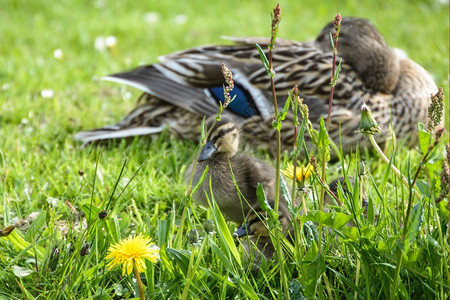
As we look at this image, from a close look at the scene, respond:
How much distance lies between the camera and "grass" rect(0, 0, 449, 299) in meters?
2.29

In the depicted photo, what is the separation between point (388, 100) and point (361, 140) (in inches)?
14.8

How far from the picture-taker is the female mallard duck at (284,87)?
4.53m

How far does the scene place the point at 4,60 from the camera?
629cm

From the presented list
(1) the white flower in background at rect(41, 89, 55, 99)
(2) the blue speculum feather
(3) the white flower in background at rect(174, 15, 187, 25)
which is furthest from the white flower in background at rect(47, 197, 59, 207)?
(3) the white flower in background at rect(174, 15, 187, 25)

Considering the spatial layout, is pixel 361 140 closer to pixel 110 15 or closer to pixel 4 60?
pixel 4 60

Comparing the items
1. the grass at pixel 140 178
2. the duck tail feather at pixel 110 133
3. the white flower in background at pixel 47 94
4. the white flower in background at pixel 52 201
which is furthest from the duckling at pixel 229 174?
the white flower in background at pixel 47 94

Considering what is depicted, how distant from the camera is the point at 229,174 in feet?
11.0

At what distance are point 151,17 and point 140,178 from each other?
4.71 metres

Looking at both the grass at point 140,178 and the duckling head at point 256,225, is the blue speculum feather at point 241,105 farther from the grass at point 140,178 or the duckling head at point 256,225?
the duckling head at point 256,225

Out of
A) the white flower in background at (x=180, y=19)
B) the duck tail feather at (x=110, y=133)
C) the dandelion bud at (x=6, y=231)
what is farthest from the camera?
the white flower in background at (x=180, y=19)

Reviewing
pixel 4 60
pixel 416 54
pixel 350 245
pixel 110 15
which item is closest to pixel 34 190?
pixel 350 245

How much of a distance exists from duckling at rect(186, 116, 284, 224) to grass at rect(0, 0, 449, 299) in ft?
0.38

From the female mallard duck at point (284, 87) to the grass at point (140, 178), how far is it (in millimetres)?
241

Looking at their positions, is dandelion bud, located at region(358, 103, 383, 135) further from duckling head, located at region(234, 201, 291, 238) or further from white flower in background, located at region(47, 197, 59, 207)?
white flower in background, located at region(47, 197, 59, 207)
